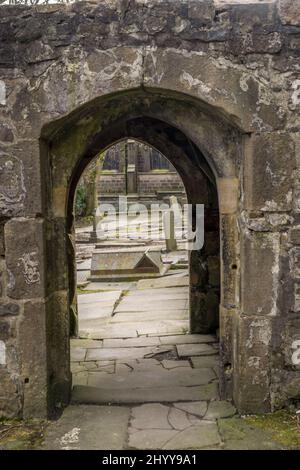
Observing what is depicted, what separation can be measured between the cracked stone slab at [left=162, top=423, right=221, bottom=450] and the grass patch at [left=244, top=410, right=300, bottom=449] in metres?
0.32

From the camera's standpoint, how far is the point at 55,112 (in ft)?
12.2

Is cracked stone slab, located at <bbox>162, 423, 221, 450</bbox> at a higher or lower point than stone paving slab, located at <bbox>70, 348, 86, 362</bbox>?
higher

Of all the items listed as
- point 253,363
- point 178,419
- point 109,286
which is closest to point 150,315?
point 109,286

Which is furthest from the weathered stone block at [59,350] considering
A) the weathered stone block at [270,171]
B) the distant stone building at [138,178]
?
the distant stone building at [138,178]

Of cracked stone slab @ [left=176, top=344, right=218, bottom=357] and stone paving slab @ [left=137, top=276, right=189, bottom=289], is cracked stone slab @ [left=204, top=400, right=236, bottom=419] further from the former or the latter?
stone paving slab @ [left=137, top=276, right=189, bottom=289]

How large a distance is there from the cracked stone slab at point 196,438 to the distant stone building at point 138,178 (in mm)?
27957

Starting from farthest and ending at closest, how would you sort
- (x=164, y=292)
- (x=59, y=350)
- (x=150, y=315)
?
1. (x=164, y=292)
2. (x=150, y=315)
3. (x=59, y=350)

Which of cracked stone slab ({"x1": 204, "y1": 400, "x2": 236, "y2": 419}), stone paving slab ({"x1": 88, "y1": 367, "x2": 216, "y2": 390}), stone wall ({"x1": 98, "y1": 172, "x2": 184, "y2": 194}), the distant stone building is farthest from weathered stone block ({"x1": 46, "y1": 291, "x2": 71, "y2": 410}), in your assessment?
stone wall ({"x1": 98, "y1": 172, "x2": 184, "y2": 194})

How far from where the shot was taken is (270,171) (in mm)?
3754

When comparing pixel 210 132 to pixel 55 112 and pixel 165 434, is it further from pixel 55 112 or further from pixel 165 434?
pixel 165 434

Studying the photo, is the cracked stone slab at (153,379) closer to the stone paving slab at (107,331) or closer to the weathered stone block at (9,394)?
the weathered stone block at (9,394)

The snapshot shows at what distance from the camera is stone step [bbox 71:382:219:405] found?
4301 millimetres

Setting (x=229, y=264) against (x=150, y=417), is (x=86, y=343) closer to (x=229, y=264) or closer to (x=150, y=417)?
(x=150, y=417)

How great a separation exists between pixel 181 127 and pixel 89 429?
236 cm
